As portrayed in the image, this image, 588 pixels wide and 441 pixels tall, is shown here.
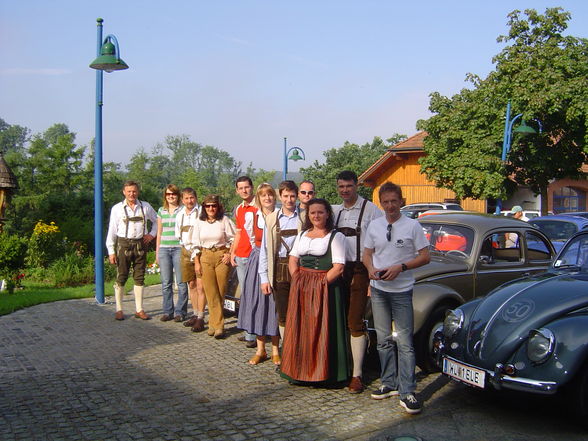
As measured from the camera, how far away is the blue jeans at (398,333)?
5312mm

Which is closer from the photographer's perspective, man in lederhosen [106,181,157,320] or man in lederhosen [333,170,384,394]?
man in lederhosen [333,170,384,394]

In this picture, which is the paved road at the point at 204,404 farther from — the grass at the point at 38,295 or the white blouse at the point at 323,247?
the grass at the point at 38,295

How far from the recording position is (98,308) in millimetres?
10070

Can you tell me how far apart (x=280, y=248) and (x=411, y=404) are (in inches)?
82.7

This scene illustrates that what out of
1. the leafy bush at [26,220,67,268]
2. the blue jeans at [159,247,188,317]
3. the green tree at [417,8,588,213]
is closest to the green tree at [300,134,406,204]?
A: the green tree at [417,8,588,213]

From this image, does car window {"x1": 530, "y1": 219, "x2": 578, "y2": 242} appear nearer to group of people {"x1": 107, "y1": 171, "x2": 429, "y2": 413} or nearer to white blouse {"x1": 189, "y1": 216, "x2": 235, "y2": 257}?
white blouse {"x1": 189, "y1": 216, "x2": 235, "y2": 257}

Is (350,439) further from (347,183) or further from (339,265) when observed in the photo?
(347,183)

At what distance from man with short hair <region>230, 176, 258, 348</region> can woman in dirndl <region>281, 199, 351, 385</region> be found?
5.73 ft

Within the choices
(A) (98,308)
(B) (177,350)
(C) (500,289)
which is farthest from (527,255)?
(A) (98,308)

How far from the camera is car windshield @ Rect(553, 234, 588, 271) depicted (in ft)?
19.7

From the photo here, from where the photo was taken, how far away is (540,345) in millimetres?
4758

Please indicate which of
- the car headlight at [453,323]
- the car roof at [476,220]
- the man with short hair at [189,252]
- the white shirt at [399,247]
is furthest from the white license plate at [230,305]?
the car headlight at [453,323]

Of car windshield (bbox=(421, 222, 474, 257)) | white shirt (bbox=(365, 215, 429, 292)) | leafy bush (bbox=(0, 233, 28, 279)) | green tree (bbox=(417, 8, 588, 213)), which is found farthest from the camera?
green tree (bbox=(417, 8, 588, 213))

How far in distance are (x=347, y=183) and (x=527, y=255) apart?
122 inches
